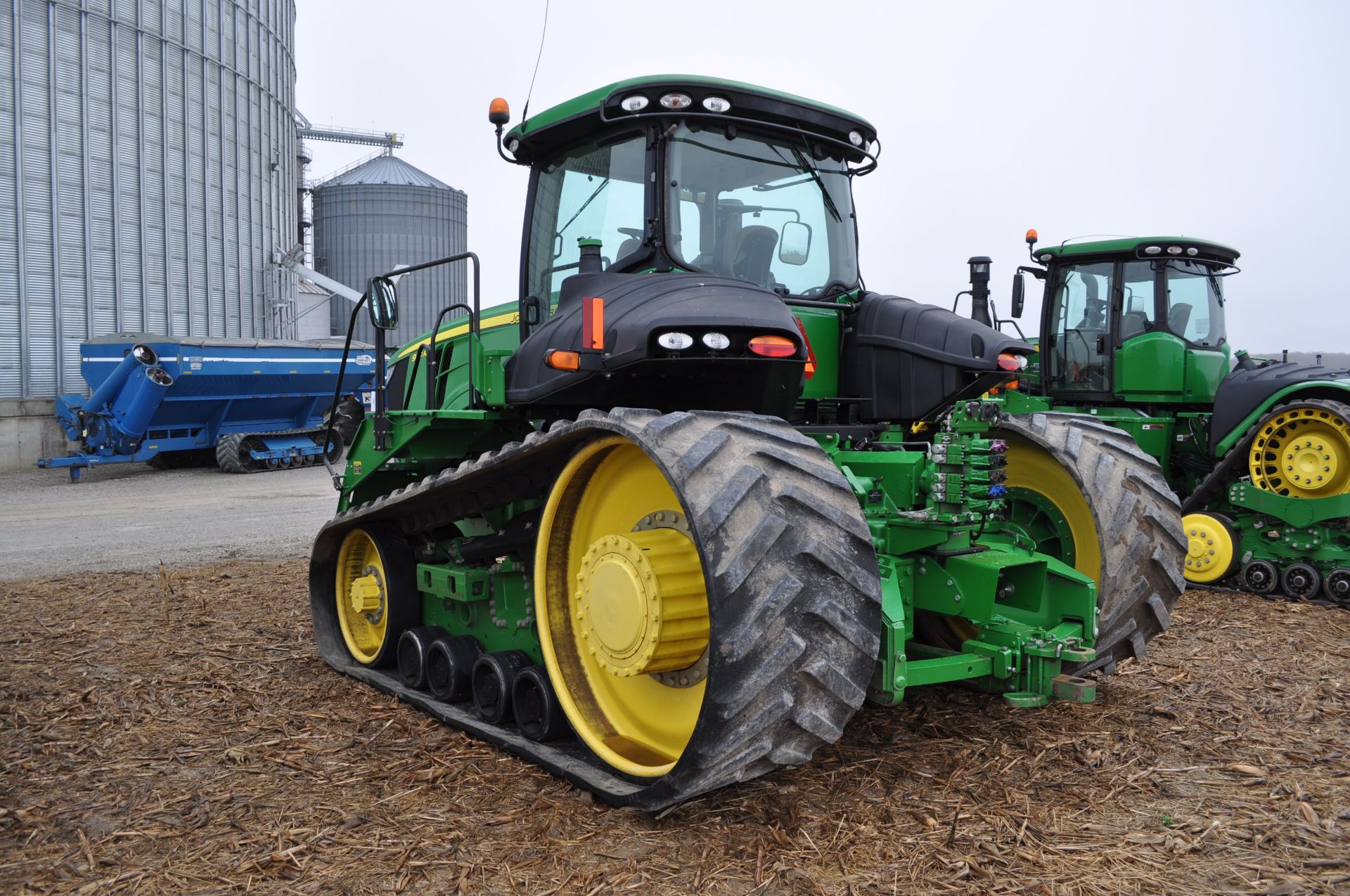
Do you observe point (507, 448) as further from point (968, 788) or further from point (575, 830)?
point (968, 788)

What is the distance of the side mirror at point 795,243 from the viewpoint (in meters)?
4.75

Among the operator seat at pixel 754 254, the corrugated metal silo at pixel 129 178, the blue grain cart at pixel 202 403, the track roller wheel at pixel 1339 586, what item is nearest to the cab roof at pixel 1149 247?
the track roller wheel at pixel 1339 586

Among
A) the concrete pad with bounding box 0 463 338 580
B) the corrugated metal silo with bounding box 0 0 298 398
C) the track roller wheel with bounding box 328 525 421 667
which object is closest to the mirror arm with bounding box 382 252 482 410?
the track roller wheel with bounding box 328 525 421 667

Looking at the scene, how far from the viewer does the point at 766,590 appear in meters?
3.26

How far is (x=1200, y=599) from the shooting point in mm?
8219

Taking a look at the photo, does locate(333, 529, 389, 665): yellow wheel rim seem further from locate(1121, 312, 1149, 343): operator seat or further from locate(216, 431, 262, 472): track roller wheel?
locate(216, 431, 262, 472): track roller wheel

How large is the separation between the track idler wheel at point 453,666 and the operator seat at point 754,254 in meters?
2.22

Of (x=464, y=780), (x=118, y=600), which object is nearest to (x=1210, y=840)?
(x=464, y=780)

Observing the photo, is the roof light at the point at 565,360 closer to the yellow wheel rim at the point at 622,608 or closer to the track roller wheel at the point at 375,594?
the yellow wheel rim at the point at 622,608

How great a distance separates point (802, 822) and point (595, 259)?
2430 mm

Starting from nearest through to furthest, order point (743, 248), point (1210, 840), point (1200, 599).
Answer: point (1210, 840)
point (743, 248)
point (1200, 599)

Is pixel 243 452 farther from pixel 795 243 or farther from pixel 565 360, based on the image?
pixel 565 360

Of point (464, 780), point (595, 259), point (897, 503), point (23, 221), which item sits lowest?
point (464, 780)

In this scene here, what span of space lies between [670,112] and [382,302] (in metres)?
1.81
